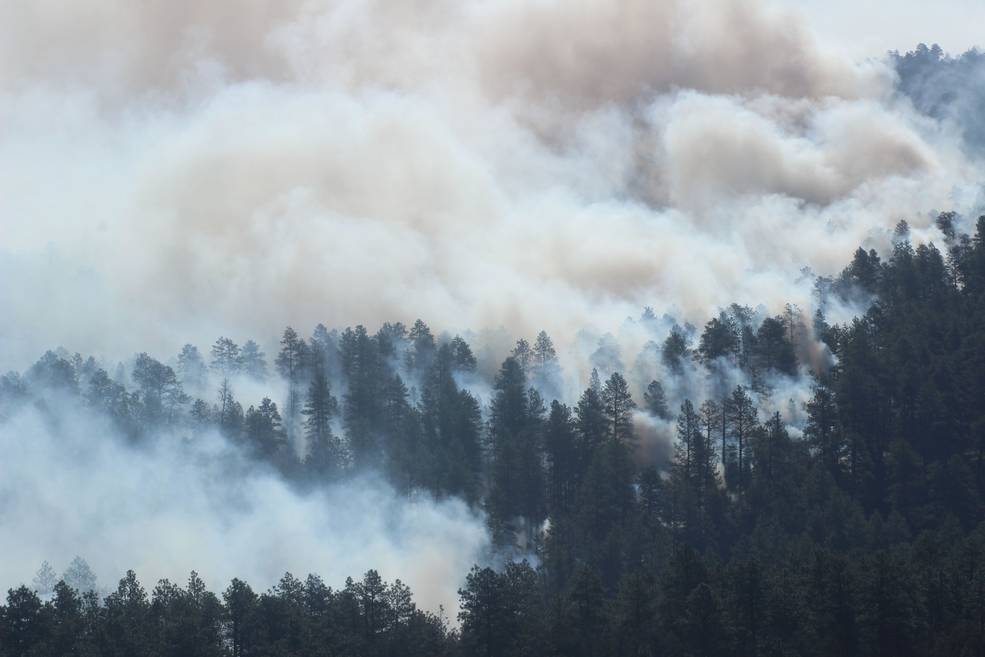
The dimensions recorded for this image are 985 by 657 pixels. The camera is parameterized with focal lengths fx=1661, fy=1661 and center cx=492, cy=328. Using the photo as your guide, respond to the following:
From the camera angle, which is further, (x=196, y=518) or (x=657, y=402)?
(x=196, y=518)

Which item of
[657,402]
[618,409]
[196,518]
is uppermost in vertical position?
[657,402]

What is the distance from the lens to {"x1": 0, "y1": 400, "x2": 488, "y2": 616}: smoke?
162 m

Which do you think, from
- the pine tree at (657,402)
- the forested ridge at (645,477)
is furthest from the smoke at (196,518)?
the pine tree at (657,402)

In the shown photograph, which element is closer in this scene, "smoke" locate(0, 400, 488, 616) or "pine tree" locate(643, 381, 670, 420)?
"smoke" locate(0, 400, 488, 616)

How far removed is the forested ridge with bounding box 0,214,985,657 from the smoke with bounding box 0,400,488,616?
235 cm

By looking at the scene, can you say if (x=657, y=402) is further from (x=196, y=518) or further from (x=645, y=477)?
(x=196, y=518)

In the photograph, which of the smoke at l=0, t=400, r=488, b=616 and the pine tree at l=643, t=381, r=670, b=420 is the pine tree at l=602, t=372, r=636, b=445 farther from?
the smoke at l=0, t=400, r=488, b=616

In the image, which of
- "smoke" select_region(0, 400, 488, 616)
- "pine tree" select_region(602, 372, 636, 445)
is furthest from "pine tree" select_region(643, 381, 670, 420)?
"smoke" select_region(0, 400, 488, 616)

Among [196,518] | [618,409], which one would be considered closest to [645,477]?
[618,409]

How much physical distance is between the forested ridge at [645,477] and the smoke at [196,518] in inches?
92.6

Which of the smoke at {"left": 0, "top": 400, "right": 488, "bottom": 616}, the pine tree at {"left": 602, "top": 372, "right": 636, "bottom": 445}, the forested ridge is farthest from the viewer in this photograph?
the pine tree at {"left": 602, "top": 372, "right": 636, "bottom": 445}

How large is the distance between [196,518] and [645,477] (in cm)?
4970

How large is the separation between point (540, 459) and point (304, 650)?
50266mm

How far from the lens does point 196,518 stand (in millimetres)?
174250
